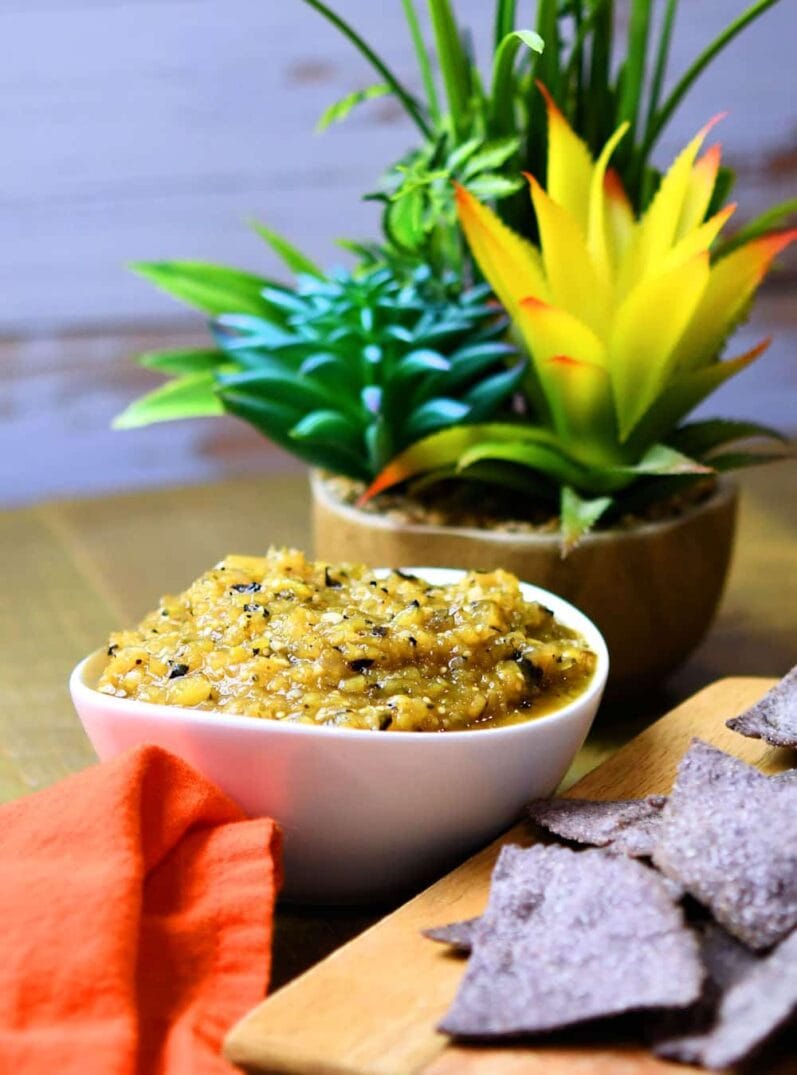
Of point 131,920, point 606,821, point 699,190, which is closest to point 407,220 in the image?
point 699,190

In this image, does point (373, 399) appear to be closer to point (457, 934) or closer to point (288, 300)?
point (288, 300)

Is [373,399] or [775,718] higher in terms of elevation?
[373,399]

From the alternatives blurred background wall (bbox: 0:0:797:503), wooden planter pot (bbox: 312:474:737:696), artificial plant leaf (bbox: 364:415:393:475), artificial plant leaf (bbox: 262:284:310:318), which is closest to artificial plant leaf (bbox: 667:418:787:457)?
wooden planter pot (bbox: 312:474:737:696)

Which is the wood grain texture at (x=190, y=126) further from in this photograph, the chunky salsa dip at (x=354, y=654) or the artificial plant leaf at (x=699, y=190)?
the chunky salsa dip at (x=354, y=654)

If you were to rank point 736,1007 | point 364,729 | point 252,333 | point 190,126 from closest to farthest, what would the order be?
point 736,1007 → point 364,729 → point 252,333 → point 190,126

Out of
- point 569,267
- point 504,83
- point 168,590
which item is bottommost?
point 168,590

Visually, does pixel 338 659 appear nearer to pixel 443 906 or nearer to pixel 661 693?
pixel 443 906

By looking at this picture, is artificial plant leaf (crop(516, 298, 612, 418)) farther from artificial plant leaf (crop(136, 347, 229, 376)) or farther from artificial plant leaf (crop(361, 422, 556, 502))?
artificial plant leaf (crop(136, 347, 229, 376))
